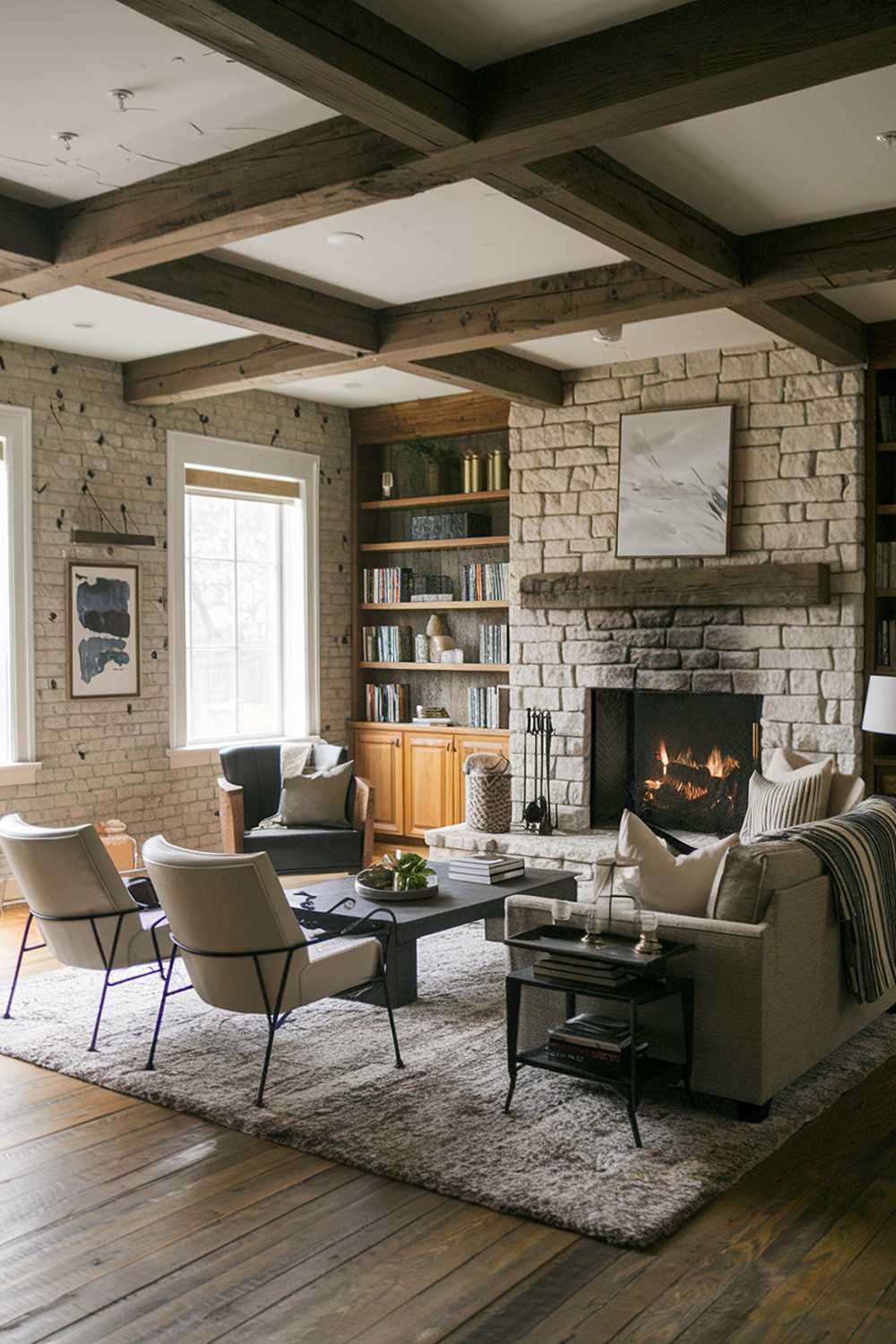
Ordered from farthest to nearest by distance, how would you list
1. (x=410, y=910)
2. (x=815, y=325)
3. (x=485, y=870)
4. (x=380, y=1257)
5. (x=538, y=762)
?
(x=538, y=762)
(x=815, y=325)
(x=485, y=870)
(x=410, y=910)
(x=380, y=1257)

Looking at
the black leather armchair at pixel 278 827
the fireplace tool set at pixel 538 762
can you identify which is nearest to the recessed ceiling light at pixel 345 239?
the black leather armchair at pixel 278 827

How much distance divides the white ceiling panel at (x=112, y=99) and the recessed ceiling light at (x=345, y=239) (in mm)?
856

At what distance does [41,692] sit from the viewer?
23.4ft

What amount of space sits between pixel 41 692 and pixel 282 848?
5.36ft

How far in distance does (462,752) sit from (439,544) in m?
1.45

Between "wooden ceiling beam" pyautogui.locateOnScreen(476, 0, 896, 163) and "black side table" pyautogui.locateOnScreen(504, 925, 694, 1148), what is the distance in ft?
7.73

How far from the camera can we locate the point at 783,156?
170 inches

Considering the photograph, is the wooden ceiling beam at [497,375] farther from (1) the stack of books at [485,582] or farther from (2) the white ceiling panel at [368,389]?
(1) the stack of books at [485,582]

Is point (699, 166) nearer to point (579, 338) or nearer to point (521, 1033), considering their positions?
point (579, 338)

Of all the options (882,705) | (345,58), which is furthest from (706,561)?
(345,58)

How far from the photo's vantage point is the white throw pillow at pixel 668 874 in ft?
13.4

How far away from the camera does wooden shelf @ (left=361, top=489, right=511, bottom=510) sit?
27.8 feet

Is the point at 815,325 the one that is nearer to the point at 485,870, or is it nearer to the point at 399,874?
the point at 485,870

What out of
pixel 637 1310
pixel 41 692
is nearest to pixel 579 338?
pixel 41 692
